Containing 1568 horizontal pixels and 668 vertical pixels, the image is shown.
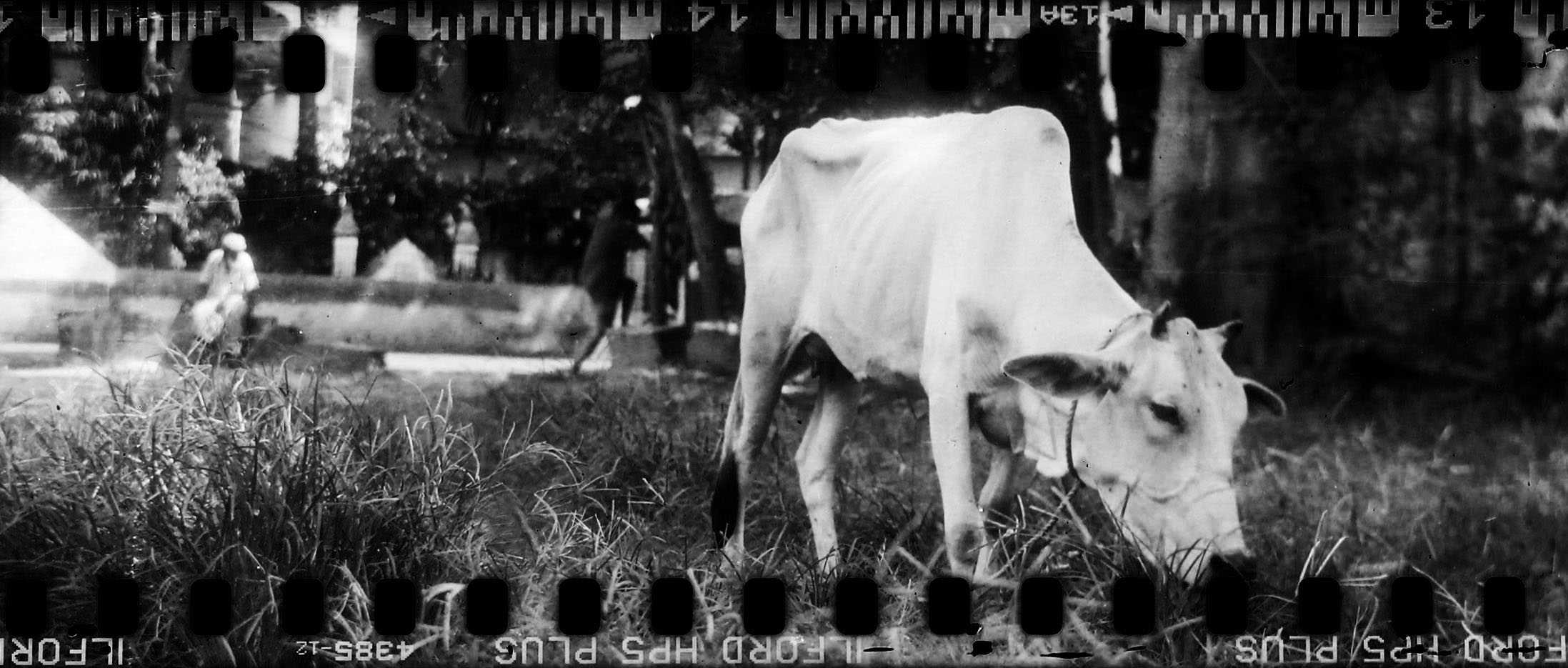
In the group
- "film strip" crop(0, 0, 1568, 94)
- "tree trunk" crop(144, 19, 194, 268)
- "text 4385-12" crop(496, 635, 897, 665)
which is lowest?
"text 4385-12" crop(496, 635, 897, 665)

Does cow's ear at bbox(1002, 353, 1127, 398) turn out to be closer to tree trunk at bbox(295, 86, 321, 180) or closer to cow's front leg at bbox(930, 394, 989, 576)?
cow's front leg at bbox(930, 394, 989, 576)

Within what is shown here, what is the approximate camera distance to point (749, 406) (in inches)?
202

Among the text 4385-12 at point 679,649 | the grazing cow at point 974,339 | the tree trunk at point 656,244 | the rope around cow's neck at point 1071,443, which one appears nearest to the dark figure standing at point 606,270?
the tree trunk at point 656,244

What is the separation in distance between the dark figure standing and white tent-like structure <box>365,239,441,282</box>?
59 cm

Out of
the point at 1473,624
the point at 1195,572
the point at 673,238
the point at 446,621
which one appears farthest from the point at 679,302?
the point at 1473,624

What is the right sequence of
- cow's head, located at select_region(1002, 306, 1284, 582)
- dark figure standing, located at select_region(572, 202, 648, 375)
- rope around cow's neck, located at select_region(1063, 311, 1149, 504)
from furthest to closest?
dark figure standing, located at select_region(572, 202, 648, 375)
rope around cow's neck, located at select_region(1063, 311, 1149, 504)
cow's head, located at select_region(1002, 306, 1284, 582)

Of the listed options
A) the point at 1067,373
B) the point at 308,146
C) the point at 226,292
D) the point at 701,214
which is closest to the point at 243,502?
the point at 226,292

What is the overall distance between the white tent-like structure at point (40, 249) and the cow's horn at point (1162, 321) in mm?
3900

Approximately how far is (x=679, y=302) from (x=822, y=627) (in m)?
1.35

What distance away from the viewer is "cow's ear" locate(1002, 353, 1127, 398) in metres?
4.14

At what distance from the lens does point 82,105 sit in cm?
526

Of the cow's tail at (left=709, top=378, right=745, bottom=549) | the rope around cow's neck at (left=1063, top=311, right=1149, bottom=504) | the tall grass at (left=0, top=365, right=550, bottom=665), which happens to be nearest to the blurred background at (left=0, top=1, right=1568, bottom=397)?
Answer: the cow's tail at (left=709, top=378, right=745, bottom=549)

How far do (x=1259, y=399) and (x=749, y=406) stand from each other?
1820 millimetres

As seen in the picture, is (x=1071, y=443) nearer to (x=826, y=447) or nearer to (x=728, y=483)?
(x=826, y=447)
